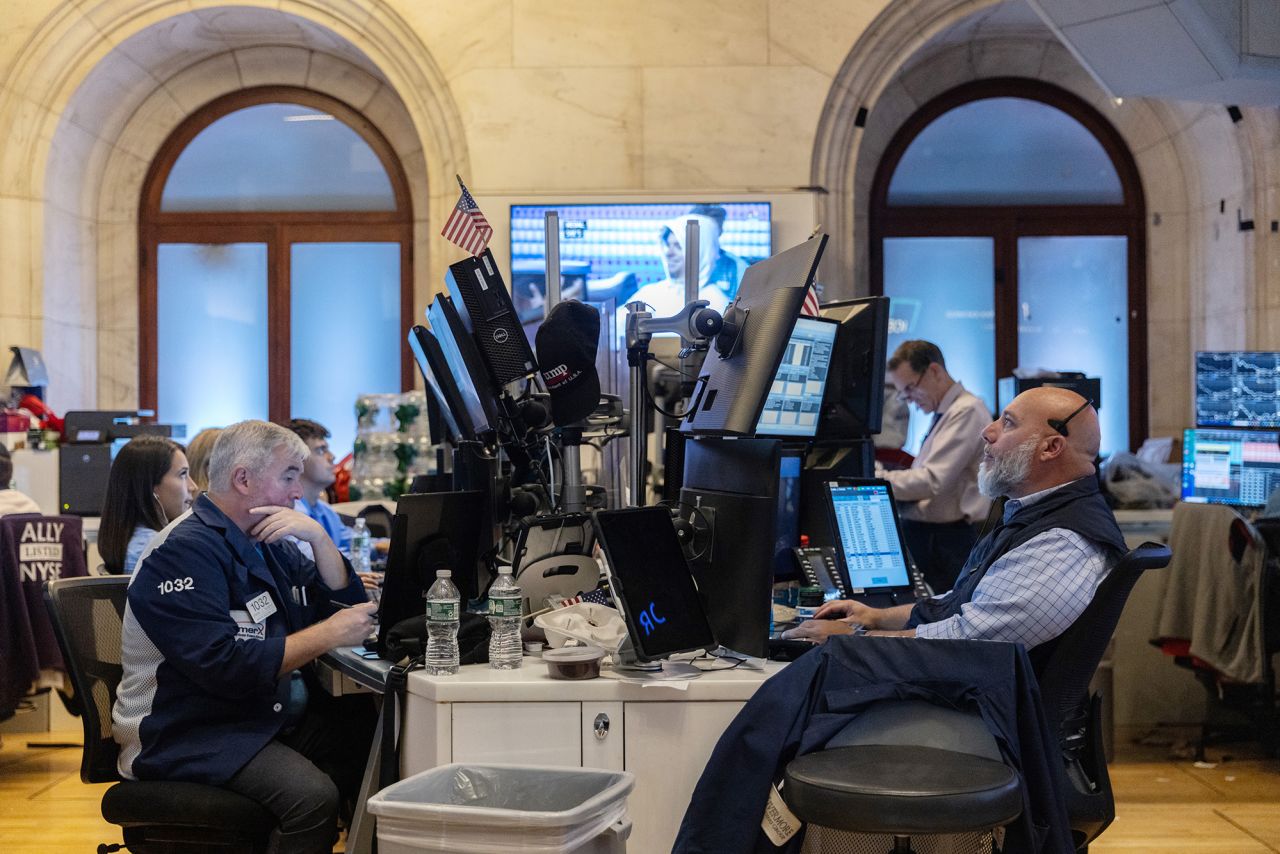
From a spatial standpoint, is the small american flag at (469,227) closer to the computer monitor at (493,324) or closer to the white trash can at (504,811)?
the computer monitor at (493,324)

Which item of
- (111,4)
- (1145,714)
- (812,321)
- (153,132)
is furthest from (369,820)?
(153,132)

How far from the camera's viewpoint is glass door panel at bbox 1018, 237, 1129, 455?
335 inches

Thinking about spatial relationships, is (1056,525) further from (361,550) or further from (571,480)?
(361,550)

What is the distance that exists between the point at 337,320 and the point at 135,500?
459 centimetres

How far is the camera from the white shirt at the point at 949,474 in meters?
4.85

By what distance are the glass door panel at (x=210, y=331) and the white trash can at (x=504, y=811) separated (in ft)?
21.3

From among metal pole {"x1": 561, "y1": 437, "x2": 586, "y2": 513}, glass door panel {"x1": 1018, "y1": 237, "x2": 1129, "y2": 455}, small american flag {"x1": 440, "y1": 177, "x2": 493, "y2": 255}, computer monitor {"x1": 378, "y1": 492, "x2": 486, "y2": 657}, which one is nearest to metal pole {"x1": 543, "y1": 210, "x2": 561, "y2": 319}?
metal pole {"x1": 561, "y1": 437, "x2": 586, "y2": 513}

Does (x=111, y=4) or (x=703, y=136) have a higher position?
(x=111, y=4)

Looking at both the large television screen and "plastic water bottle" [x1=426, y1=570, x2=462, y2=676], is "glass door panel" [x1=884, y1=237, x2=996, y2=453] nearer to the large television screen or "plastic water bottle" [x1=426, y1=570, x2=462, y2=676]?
the large television screen

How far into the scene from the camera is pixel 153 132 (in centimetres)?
844

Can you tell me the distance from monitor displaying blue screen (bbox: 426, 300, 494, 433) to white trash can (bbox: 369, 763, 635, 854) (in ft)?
3.26

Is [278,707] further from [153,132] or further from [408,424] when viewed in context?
[153,132]

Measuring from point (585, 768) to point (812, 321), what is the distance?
5.35ft

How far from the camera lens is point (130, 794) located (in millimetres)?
2768
